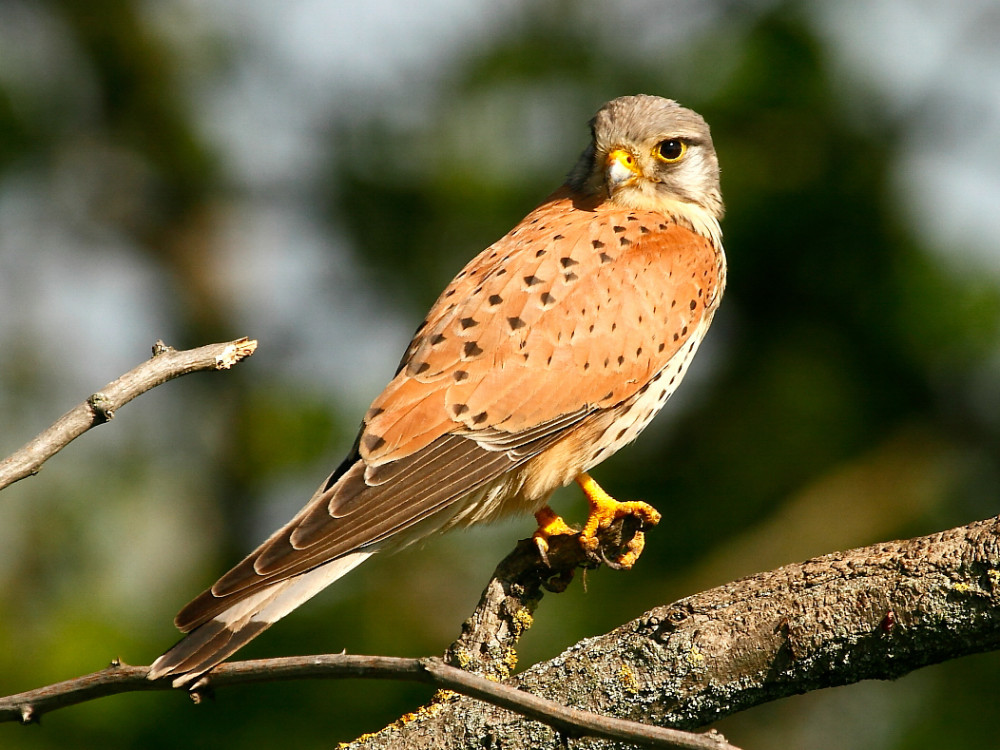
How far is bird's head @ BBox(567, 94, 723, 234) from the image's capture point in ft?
14.3

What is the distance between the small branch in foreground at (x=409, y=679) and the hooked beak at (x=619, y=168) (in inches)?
103

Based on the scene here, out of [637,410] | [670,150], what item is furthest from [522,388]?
[670,150]

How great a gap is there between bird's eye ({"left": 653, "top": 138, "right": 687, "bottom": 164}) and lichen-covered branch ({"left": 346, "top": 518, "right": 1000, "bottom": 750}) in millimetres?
2194

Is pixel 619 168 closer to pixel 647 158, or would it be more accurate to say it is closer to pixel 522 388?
pixel 647 158

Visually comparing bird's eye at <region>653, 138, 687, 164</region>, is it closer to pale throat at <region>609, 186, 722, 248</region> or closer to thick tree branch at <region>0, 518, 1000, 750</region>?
pale throat at <region>609, 186, 722, 248</region>

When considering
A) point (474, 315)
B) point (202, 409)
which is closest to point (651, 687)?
point (474, 315)

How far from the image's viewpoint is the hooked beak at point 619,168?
4.27 metres

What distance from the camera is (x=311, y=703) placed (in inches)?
184

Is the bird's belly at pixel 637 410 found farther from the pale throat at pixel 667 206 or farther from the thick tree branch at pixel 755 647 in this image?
the thick tree branch at pixel 755 647

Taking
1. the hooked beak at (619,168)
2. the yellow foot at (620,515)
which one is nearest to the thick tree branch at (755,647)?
the yellow foot at (620,515)

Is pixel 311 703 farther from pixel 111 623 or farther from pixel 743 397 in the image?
pixel 743 397

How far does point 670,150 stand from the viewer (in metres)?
4.45

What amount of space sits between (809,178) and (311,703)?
3659 mm

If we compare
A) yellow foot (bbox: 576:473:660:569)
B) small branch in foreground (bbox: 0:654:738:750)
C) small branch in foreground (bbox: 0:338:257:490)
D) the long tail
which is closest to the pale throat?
yellow foot (bbox: 576:473:660:569)
